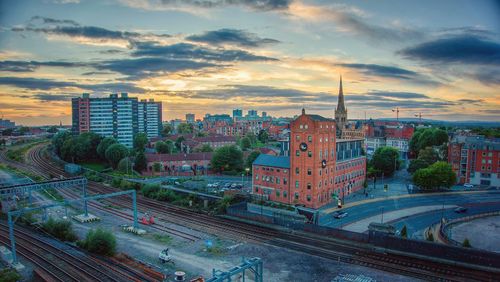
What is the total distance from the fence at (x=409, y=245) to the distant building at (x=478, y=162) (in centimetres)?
4859

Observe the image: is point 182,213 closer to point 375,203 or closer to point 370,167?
point 375,203

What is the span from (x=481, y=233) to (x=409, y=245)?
14.5m

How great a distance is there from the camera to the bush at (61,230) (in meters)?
37.2

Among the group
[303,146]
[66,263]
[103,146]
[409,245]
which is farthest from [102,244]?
[103,146]

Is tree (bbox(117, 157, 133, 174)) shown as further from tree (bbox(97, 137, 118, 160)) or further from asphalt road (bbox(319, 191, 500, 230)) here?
asphalt road (bbox(319, 191, 500, 230))

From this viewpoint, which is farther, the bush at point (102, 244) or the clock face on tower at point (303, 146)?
the clock face on tower at point (303, 146)

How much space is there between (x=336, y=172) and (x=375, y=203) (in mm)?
7566

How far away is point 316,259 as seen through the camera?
3222 centimetres

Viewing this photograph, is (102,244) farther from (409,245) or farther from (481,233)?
(481,233)

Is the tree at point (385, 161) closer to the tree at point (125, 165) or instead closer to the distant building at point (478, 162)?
the distant building at point (478, 162)

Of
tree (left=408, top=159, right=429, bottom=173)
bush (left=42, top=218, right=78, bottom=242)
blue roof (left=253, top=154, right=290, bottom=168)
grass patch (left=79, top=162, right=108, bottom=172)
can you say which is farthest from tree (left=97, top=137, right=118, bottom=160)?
tree (left=408, top=159, right=429, bottom=173)

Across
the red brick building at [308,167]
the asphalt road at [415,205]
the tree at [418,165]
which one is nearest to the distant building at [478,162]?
the tree at [418,165]

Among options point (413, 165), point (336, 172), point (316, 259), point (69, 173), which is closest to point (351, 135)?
point (413, 165)

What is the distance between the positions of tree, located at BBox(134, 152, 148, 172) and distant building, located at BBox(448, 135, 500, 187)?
6959cm
